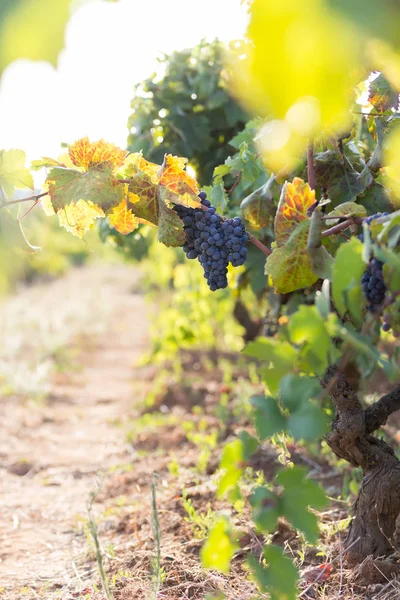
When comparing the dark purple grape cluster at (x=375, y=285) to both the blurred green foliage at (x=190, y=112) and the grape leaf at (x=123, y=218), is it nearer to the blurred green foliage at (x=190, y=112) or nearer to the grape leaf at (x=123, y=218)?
the grape leaf at (x=123, y=218)

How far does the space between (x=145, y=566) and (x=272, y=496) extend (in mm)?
→ 1328

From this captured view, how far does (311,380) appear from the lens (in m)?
1.12

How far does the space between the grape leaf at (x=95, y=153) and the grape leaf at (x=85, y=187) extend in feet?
0.06

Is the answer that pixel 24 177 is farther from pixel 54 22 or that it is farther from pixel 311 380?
pixel 54 22

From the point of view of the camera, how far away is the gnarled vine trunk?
191cm

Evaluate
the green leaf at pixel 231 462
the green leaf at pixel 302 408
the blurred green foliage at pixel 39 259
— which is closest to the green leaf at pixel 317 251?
the green leaf at pixel 302 408

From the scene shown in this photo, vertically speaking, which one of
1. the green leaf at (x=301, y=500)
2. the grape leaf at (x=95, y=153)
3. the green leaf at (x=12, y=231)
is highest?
the grape leaf at (x=95, y=153)

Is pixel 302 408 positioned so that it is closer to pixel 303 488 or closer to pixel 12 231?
pixel 303 488

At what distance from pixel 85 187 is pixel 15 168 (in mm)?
199

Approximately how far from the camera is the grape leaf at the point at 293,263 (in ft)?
→ 4.99

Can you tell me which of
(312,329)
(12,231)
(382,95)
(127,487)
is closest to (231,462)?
(312,329)

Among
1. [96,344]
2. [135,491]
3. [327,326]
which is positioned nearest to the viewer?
[327,326]

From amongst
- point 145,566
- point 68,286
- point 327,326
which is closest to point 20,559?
point 145,566

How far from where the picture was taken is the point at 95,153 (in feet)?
5.82
